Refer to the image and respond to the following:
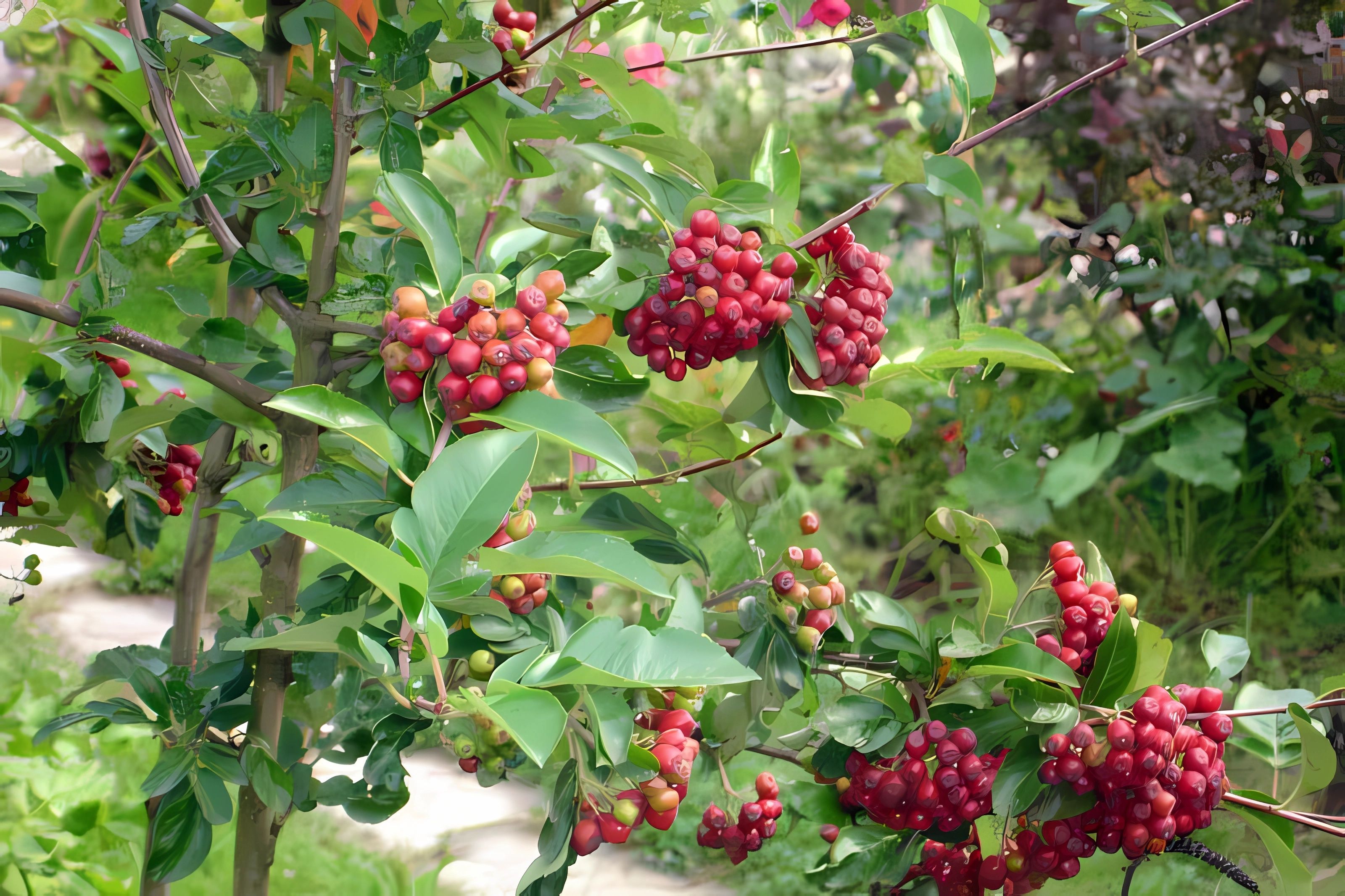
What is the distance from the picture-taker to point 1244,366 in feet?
3.88

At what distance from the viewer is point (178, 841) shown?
1.37 feet

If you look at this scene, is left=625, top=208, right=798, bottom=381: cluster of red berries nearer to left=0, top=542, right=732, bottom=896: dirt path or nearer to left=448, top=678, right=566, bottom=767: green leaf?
left=448, top=678, right=566, bottom=767: green leaf

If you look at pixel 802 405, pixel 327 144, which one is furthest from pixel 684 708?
pixel 327 144

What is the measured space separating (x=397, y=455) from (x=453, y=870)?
0.88 metres

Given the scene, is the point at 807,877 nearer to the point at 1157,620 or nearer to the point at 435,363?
the point at 435,363

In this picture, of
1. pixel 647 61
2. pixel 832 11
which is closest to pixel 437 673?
pixel 647 61

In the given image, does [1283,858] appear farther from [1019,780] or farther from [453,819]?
[453,819]

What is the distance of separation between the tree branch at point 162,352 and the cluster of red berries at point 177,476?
0.59 feet

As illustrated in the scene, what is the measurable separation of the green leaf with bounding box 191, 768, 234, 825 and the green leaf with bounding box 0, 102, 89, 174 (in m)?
0.34

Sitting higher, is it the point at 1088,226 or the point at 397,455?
the point at 397,455

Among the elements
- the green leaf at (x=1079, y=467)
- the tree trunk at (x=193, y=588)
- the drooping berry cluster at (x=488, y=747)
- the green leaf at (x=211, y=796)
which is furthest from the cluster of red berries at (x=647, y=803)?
the green leaf at (x=1079, y=467)

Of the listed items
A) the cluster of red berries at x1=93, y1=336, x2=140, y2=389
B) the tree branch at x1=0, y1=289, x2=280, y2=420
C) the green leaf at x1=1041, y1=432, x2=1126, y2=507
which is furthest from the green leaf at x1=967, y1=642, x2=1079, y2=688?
the green leaf at x1=1041, y1=432, x2=1126, y2=507

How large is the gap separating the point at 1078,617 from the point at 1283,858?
127mm

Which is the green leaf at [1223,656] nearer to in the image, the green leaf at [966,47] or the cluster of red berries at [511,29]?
the green leaf at [966,47]
